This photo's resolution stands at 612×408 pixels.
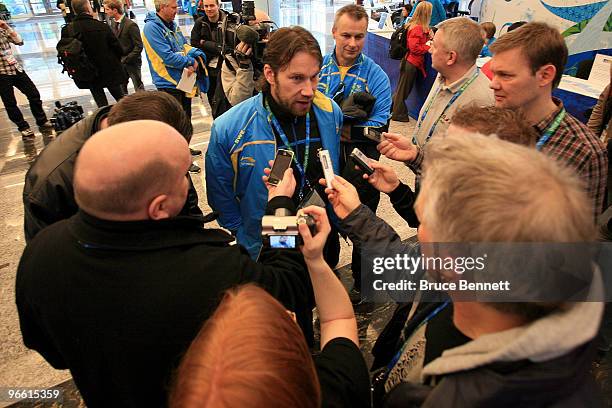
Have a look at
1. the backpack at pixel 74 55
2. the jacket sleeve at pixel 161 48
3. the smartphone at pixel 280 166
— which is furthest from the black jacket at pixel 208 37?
the smartphone at pixel 280 166

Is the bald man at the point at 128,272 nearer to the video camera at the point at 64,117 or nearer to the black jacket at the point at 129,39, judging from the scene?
the video camera at the point at 64,117

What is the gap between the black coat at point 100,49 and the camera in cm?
462

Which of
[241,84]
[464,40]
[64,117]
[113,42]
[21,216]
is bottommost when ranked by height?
[21,216]

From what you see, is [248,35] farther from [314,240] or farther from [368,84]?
[314,240]

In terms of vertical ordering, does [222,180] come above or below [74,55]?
below

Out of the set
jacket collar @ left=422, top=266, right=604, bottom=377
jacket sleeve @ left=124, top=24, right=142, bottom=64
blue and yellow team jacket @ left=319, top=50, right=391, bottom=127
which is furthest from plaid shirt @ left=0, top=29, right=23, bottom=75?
jacket collar @ left=422, top=266, right=604, bottom=377

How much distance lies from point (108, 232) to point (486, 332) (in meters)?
0.90

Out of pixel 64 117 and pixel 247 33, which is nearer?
pixel 247 33

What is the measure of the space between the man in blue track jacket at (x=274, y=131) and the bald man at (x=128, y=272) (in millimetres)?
808

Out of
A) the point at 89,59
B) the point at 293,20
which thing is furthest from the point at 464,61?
the point at 293,20

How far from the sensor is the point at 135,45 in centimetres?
577

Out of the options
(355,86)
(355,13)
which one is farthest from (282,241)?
(355,13)

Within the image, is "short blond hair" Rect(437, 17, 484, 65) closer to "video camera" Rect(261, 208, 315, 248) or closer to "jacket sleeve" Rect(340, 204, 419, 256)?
"jacket sleeve" Rect(340, 204, 419, 256)

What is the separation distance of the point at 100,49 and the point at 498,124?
5084 mm
